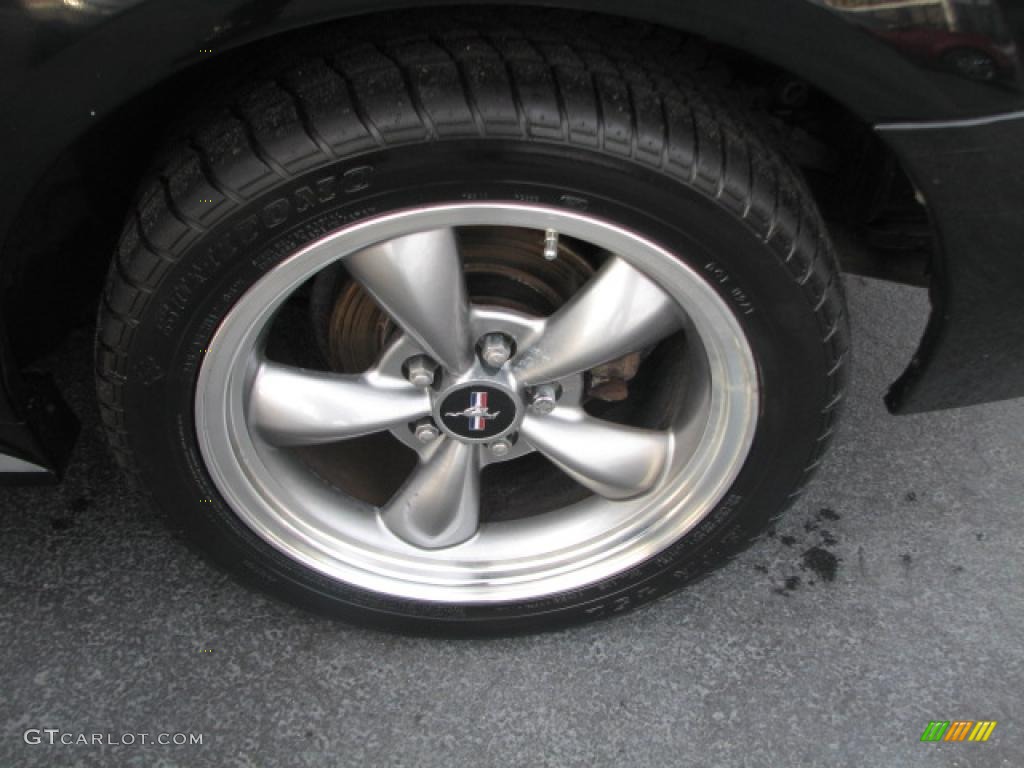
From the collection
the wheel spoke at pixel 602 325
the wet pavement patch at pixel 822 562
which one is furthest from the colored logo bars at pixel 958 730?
the wheel spoke at pixel 602 325

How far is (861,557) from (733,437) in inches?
26.8

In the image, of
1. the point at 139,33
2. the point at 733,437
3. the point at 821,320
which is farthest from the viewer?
the point at 733,437

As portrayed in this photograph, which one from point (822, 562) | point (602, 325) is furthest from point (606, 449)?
point (822, 562)

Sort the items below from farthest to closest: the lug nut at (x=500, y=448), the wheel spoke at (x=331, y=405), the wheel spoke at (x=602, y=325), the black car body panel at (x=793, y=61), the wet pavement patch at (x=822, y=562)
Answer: the wet pavement patch at (x=822, y=562)
the lug nut at (x=500, y=448)
the wheel spoke at (x=331, y=405)
the wheel spoke at (x=602, y=325)
the black car body panel at (x=793, y=61)

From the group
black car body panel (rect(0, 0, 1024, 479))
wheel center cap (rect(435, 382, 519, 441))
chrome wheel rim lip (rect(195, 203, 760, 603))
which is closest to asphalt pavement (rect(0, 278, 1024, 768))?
A: chrome wheel rim lip (rect(195, 203, 760, 603))

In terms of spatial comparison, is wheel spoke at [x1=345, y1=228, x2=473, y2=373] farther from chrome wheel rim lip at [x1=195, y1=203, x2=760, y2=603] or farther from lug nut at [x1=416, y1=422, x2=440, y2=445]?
lug nut at [x1=416, y1=422, x2=440, y2=445]

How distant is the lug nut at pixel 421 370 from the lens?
1517mm

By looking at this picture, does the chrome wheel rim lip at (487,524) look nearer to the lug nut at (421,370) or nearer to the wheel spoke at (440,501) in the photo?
the wheel spoke at (440,501)

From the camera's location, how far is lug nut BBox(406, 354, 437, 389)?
1.52 meters

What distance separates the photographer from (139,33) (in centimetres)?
104

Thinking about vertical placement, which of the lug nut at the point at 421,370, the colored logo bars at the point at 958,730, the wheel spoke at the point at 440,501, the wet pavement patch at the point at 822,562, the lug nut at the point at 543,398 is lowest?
the colored logo bars at the point at 958,730

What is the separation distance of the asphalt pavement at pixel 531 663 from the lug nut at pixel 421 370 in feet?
1.86

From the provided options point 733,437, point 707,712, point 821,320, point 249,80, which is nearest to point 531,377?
point 733,437

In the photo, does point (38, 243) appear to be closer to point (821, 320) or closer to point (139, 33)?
point (139, 33)
